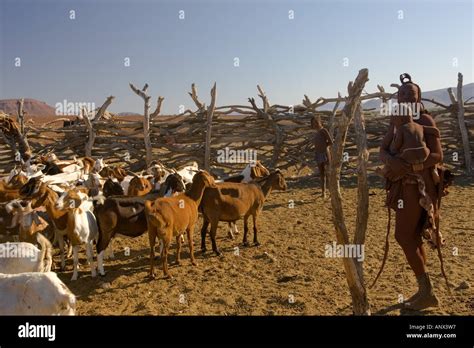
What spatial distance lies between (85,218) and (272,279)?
2.82 metres

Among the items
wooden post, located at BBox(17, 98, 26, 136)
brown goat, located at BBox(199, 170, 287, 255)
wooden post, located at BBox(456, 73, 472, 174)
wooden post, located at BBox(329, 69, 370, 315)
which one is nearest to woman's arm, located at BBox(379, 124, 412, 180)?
wooden post, located at BBox(329, 69, 370, 315)

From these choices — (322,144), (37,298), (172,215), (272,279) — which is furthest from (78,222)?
(322,144)

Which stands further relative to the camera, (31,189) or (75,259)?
(75,259)

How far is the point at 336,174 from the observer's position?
4.09 meters

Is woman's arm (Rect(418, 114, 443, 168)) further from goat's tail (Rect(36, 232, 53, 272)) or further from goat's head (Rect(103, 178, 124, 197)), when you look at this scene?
goat's head (Rect(103, 178, 124, 197))

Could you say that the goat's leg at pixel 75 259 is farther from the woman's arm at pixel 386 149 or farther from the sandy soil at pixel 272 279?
the woman's arm at pixel 386 149

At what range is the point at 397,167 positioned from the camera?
439 centimetres

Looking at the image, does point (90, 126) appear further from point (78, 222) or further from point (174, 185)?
point (78, 222)

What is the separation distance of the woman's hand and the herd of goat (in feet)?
10.1

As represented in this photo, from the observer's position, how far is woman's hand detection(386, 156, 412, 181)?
4.37m
